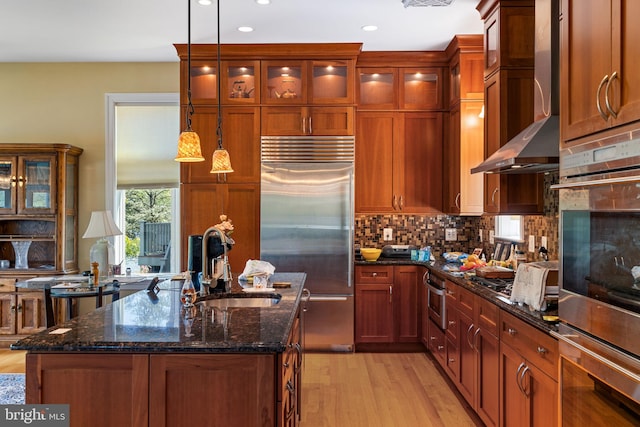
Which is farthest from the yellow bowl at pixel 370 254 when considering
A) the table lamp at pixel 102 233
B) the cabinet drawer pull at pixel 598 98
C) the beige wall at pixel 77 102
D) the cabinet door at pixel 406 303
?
the cabinet drawer pull at pixel 598 98

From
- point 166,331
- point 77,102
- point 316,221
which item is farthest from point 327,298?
point 77,102

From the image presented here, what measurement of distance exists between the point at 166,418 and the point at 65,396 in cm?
37

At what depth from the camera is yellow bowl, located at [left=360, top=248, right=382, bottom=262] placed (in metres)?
4.66

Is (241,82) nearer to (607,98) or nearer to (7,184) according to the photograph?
(7,184)

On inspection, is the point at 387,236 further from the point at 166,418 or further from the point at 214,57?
the point at 166,418

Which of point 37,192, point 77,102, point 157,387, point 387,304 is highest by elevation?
point 77,102

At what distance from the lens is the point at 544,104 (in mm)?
2631

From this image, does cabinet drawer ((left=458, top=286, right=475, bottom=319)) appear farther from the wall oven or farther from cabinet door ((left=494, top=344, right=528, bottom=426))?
cabinet door ((left=494, top=344, right=528, bottom=426))

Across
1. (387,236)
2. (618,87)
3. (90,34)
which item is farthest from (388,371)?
(90,34)

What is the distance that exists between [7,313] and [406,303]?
3947 millimetres

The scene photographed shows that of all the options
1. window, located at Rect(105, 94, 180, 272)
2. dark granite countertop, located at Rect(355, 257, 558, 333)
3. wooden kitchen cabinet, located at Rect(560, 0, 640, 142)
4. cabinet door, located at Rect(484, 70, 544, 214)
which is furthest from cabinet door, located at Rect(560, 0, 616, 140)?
window, located at Rect(105, 94, 180, 272)

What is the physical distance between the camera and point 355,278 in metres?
4.55

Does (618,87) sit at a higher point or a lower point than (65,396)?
higher

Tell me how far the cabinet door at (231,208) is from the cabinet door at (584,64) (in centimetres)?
320
